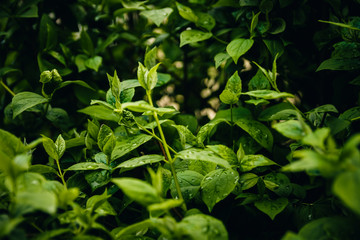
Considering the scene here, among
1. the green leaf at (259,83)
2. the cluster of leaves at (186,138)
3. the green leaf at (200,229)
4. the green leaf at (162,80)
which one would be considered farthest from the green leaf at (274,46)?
the green leaf at (200,229)

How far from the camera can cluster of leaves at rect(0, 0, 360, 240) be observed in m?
0.46

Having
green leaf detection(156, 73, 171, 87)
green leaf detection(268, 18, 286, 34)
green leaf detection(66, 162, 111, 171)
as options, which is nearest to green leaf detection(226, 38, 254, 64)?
green leaf detection(268, 18, 286, 34)

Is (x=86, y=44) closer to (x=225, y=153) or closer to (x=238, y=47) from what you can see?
(x=238, y=47)

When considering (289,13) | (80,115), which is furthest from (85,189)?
(289,13)

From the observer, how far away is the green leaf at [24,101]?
29.4 inches

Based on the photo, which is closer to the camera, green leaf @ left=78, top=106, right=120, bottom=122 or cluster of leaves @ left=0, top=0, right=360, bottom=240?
cluster of leaves @ left=0, top=0, right=360, bottom=240

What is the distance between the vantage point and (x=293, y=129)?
0.48 m

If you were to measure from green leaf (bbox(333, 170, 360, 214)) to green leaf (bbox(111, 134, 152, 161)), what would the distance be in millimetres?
397

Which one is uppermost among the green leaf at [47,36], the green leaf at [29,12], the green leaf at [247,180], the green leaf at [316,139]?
the green leaf at [29,12]

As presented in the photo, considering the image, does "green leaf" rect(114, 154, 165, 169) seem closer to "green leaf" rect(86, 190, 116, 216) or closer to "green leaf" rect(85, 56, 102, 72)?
"green leaf" rect(86, 190, 116, 216)

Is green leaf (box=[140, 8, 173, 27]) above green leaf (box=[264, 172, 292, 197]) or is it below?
above

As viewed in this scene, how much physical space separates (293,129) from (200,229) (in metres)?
0.24

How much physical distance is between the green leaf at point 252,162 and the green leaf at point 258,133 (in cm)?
11

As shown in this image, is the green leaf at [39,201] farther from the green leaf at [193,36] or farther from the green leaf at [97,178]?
the green leaf at [193,36]
